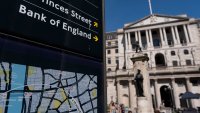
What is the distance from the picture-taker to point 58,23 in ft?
6.69

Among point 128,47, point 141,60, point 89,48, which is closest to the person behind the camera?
point 89,48

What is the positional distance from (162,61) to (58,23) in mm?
50476

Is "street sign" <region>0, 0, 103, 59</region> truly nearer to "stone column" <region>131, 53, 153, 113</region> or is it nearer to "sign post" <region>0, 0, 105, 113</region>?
"sign post" <region>0, 0, 105, 113</region>

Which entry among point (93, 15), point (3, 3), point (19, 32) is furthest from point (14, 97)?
point (93, 15)

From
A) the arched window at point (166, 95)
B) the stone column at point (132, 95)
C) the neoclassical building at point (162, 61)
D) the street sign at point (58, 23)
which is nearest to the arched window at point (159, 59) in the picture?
the neoclassical building at point (162, 61)

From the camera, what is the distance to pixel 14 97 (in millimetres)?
1562

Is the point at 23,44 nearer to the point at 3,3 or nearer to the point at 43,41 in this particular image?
the point at 43,41

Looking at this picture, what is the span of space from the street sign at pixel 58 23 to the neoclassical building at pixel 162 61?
3601 cm

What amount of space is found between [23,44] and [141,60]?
38.0 ft

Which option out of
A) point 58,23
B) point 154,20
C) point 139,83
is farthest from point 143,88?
point 154,20

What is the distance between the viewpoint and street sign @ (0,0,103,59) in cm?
166

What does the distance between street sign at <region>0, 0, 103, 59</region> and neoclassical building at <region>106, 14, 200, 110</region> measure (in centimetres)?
3601

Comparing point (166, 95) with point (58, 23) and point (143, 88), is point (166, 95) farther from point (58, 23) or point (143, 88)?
point (58, 23)

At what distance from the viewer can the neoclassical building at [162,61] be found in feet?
129
